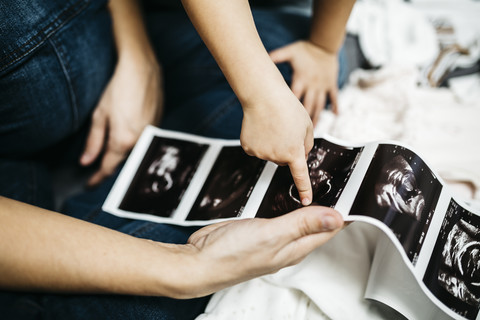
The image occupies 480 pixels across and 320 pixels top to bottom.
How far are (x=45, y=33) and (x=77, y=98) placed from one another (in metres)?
0.15

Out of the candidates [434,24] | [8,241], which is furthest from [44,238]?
[434,24]

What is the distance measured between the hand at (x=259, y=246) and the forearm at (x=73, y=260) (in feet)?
0.11

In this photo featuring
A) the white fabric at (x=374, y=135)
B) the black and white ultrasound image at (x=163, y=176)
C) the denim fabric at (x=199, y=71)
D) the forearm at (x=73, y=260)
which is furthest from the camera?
the denim fabric at (x=199, y=71)

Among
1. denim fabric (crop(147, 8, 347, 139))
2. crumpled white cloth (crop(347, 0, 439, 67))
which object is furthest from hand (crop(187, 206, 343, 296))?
crumpled white cloth (crop(347, 0, 439, 67))

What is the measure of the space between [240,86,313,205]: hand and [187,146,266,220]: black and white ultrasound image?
103 millimetres

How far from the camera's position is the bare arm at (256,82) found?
1.72 feet

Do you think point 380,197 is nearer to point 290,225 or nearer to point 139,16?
point 290,225

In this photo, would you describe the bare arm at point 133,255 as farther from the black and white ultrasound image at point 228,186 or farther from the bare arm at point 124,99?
the bare arm at point 124,99

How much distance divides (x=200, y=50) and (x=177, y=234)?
0.49 meters

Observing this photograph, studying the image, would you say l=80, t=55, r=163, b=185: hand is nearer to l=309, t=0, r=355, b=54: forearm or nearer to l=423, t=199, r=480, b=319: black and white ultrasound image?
l=309, t=0, r=355, b=54: forearm

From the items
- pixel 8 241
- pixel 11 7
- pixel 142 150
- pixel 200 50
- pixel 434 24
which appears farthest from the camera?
pixel 434 24

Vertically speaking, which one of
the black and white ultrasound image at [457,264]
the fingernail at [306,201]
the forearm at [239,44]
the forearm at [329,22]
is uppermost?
the forearm at [239,44]

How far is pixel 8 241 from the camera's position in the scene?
18.1 inches

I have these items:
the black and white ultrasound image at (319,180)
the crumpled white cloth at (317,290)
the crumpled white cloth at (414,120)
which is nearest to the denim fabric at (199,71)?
the crumpled white cloth at (414,120)
